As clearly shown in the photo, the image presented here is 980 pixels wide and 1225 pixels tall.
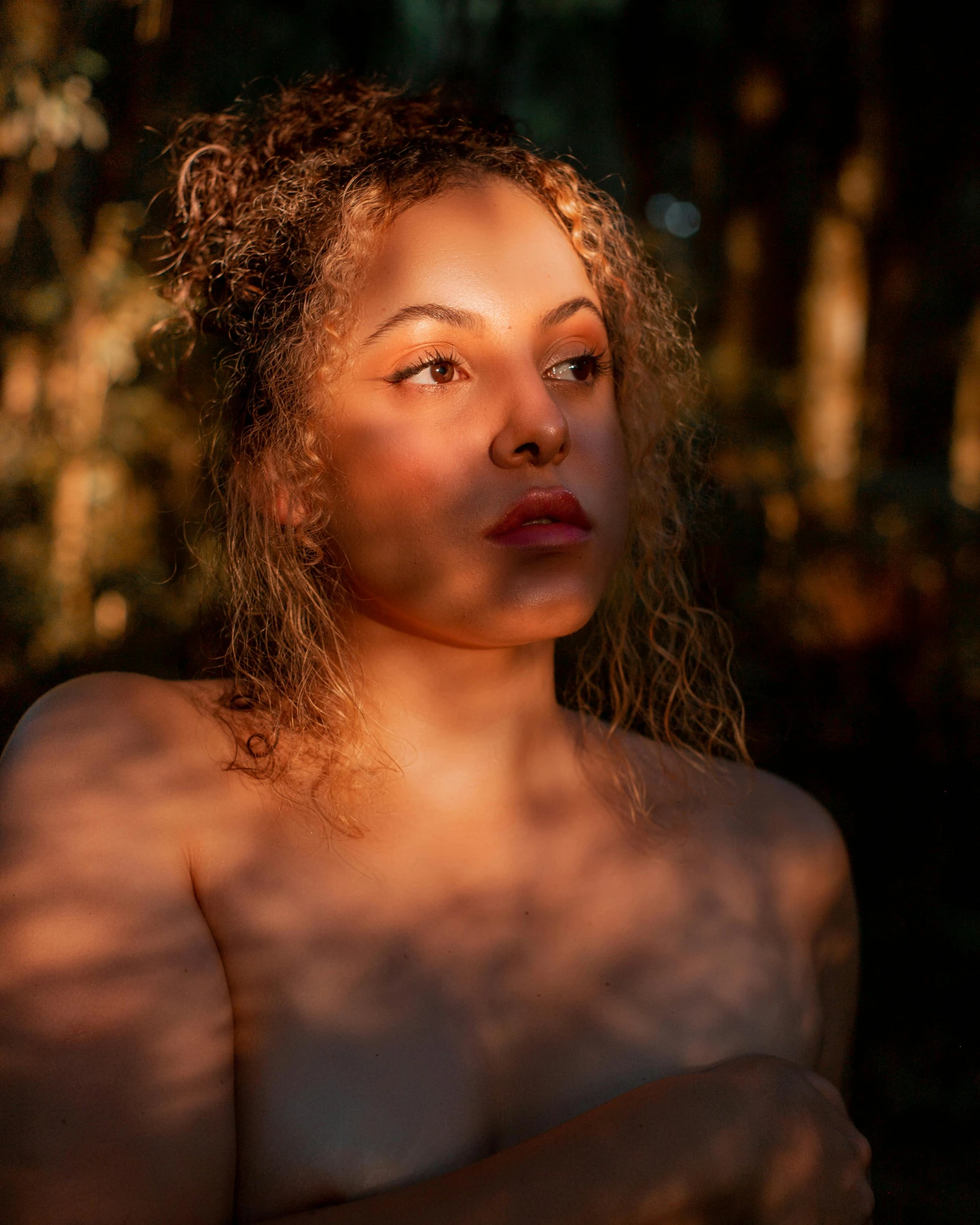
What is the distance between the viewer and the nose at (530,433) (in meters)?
1.54

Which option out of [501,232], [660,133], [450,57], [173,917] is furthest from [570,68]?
[173,917]

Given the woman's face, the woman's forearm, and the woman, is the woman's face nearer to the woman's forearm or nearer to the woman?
the woman

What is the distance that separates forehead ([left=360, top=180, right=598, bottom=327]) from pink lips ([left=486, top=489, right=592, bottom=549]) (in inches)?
10.6

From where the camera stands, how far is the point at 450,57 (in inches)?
154

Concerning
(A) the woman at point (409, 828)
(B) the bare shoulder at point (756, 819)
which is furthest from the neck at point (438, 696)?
(B) the bare shoulder at point (756, 819)

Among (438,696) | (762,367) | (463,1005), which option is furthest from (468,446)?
(762,367)

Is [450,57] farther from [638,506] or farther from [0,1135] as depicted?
[0,1135]

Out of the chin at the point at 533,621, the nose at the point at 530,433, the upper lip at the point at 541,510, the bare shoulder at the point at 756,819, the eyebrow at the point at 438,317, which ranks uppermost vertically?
the eyebrow at the point at 438,317

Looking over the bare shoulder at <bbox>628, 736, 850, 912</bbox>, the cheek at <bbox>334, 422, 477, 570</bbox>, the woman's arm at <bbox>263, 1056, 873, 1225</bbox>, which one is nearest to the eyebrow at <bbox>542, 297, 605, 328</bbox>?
the cheek at <bbox>334, 422, 477, 570</bbox>

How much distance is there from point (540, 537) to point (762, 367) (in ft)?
13.4

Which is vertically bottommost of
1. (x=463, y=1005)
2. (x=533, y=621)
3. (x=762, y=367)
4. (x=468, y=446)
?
(x=463, y=1005)

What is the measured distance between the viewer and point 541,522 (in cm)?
158

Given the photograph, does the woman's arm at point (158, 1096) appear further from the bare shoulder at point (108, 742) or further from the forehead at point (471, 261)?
the forehead at point (471, 261)

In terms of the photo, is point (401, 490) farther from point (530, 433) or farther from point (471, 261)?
point (471, 261)
